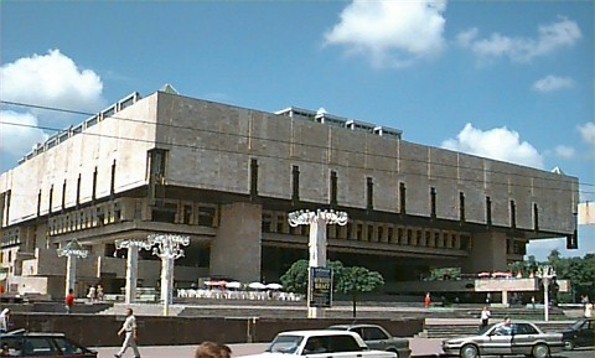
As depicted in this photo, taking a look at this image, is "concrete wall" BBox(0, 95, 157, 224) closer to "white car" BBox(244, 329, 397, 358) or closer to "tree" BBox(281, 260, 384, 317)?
"tree" BBox(281, 260, 384, 317)

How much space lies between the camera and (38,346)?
15.2 meters

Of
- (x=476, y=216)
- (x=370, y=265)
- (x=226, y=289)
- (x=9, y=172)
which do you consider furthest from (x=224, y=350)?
(x=9, y=172)

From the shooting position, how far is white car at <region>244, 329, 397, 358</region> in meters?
15.0

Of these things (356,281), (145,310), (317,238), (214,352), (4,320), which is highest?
(317,238)

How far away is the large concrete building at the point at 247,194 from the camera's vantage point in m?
63.2

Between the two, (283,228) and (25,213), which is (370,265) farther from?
(25,213)

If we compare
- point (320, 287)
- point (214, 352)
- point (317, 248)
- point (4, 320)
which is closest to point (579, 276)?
point (317, 248)

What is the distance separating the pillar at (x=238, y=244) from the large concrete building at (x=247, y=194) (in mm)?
106

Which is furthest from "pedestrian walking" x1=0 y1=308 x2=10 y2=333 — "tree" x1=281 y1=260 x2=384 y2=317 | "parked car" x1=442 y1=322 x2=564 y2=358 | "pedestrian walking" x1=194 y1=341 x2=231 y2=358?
"tree" x1=281 y1=260 x2=384 y2=317

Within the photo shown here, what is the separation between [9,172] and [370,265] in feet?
150

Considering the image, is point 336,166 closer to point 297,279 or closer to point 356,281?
point 297,279

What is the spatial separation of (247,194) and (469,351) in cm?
4295

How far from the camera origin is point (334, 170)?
70.1 m

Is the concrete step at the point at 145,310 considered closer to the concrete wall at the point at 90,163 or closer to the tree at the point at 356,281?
the concrete wall at the point at 90,163
